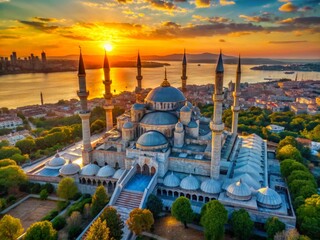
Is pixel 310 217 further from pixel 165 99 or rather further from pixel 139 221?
pixel 165 99

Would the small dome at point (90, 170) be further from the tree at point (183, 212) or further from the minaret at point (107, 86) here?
the tree at point (183, 212)

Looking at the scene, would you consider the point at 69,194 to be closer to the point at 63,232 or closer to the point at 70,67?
the point at 63,232

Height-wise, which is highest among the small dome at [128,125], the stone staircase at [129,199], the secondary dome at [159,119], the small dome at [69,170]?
the secondary dome at [159,119]

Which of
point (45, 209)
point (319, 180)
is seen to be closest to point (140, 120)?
point (45, 209)

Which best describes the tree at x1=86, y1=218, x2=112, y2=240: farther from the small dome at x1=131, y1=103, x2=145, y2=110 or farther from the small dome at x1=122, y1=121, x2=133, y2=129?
the small dome at x1=131, y1=103, x2=145, y2=110

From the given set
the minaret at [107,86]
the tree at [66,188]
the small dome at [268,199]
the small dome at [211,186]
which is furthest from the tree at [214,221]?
the minaret at [107,86]

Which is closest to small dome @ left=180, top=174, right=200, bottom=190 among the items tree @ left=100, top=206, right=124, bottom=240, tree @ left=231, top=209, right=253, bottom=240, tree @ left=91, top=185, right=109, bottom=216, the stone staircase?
the stone staircase
